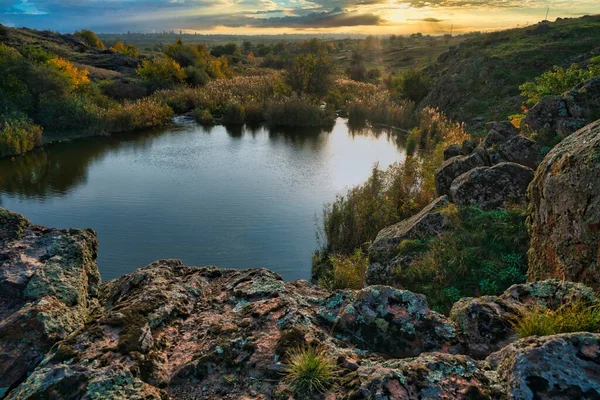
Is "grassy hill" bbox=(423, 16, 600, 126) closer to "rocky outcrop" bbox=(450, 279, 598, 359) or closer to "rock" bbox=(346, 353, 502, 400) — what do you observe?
"rocky outcrop" bbox=(450, 279, 598, 359)

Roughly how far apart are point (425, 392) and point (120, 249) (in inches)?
409

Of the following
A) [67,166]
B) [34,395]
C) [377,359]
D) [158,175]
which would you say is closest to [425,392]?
[377,359]

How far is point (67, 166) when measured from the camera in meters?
19.7

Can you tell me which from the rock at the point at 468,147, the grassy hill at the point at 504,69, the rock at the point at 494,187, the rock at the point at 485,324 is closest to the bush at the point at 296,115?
the grassy hill at the point at 504,69

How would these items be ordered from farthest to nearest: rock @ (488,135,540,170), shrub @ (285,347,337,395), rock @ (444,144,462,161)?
rock @ (444,144,462,161)
rock @ (488,135,540,170)
shrub @ (285,347,337,395)

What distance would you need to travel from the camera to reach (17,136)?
21.0 metres

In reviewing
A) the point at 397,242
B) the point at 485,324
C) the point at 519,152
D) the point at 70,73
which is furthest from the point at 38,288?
the point at 70,73

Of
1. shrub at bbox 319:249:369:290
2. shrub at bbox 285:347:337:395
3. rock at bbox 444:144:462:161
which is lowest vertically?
shrub at bbox 319:249:369:290

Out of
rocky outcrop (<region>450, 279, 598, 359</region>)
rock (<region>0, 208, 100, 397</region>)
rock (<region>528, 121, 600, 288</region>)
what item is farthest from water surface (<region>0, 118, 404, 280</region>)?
rocky outcrop (<region>450, 279, 598, 359</region>)

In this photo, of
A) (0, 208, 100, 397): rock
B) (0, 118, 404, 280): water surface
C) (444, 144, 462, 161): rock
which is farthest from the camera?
(444, 144, 462, 161): rock

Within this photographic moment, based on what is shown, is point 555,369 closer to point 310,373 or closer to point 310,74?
point 310,373

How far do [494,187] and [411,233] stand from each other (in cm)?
183

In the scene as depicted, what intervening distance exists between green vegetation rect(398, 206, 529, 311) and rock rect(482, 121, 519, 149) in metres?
3.56

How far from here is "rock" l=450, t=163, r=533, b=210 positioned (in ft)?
25.3
